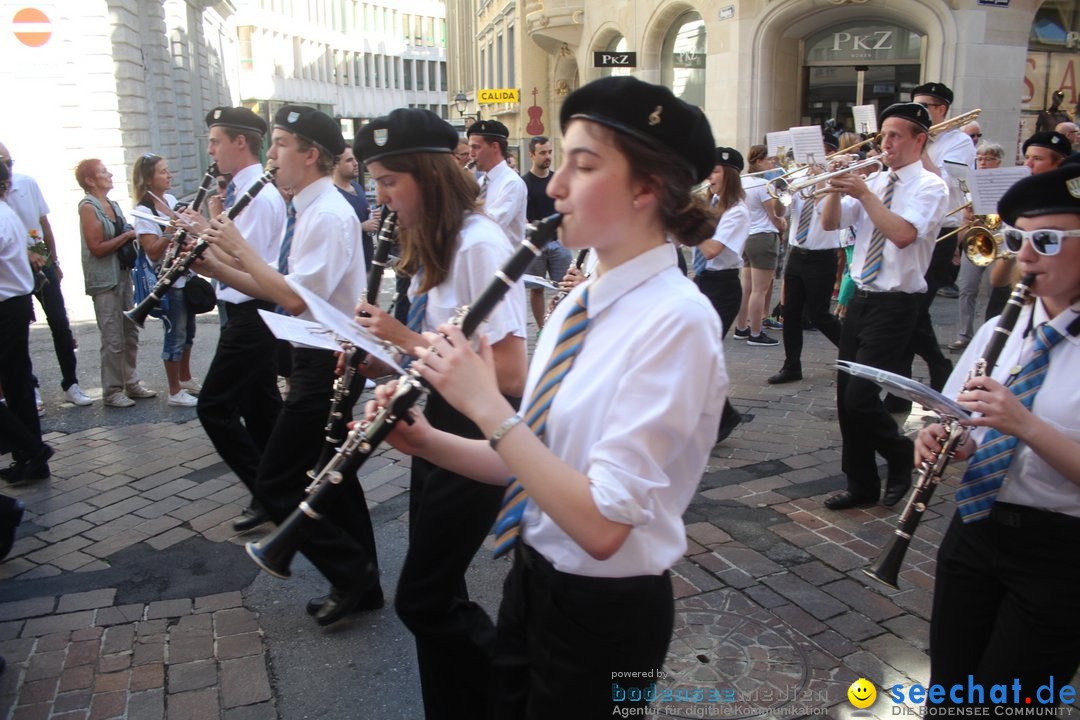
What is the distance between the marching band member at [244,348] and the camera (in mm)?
4617

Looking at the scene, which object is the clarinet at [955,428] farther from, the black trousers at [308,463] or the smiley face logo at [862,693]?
the black trousers at [308,463]

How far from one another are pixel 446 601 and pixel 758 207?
24.6 feet

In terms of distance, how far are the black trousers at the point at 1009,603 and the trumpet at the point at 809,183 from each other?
9.50 feet

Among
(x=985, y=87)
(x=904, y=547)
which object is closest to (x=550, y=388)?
(x=904, y=547)

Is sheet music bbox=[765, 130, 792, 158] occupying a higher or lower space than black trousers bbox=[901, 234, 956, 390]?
higher

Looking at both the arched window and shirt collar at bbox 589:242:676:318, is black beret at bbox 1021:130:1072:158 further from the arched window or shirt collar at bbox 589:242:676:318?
the arched window

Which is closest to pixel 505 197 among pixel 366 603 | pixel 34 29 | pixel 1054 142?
pixel 1054 142

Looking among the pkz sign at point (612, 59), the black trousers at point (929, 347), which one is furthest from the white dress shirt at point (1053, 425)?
the pkz sign at point (612, 59)

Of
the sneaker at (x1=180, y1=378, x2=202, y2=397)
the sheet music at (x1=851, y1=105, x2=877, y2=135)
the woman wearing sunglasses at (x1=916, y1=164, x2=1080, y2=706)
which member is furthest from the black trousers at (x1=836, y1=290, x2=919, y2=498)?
the sneaker at (x1=180, y1=378, x2=202, y2=397)

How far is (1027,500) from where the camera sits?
2.31 m

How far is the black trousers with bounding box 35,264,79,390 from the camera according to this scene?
23.1ft

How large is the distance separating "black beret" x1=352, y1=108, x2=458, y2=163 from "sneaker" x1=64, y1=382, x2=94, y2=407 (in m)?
5.50

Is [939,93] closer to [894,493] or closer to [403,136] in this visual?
[894,493]

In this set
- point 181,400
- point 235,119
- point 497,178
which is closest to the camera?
point 235,119
